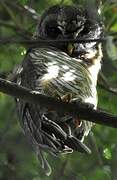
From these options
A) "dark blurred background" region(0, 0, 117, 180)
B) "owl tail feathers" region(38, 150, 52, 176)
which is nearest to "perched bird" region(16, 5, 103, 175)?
"owl tail feathers" region(38, 150, 52, 176)

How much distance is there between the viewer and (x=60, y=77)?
352 cm

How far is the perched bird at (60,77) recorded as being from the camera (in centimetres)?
324

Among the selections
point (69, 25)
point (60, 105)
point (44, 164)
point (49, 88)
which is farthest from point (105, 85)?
point (60, 105)

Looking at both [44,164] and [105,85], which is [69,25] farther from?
[44,164]

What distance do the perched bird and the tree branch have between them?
0.17 feet

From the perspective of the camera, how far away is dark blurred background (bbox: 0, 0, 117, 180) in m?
3.96

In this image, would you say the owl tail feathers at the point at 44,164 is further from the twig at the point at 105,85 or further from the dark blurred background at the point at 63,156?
the twig at the point at 105,85

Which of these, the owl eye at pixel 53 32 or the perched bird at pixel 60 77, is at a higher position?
the owl eye at pixel 53 32

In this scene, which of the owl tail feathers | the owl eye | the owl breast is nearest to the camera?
the owl tail feathers

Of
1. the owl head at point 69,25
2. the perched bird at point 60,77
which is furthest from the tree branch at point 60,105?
the owl head at point 69,25

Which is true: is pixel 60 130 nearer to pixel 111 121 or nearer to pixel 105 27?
pixel 111 121

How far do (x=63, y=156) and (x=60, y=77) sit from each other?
93 centimetres

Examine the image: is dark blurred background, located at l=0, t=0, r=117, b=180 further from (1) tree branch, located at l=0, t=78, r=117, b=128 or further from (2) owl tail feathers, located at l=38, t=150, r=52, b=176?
(1) tree branch, located at l=0, t=78, r=117, b=128

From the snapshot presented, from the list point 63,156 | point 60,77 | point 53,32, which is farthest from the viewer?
point 53,32
